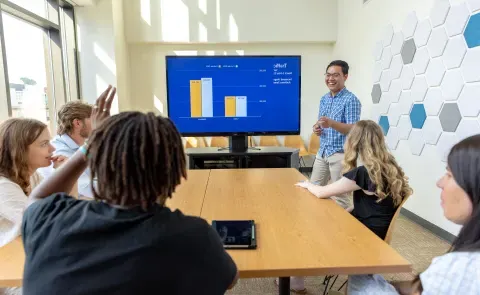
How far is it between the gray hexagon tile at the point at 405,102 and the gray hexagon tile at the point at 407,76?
0.19ft

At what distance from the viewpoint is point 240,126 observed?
3.34 metres

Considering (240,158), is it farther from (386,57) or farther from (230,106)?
(386,57)

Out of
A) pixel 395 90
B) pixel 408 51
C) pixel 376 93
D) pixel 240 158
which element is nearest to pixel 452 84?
pixel 408 51

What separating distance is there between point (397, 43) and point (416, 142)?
102 centimetres

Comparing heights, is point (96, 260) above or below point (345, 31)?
below

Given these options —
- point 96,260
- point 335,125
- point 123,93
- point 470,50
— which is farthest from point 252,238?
point 123,93

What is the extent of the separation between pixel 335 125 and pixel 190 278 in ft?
6.88

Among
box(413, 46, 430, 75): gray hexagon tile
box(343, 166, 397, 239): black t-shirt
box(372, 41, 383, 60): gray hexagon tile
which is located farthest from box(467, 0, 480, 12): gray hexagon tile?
box(343, 166, 397, 239): black t-shirt

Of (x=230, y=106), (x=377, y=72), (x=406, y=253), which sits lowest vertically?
(x=406, y=253)

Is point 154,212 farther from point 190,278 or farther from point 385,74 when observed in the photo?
point 385,74

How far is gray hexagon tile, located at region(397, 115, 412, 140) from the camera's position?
311 centimetres

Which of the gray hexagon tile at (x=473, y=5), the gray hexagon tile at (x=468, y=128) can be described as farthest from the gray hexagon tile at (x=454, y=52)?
the gray hexagon tile at (x=468, y=128)

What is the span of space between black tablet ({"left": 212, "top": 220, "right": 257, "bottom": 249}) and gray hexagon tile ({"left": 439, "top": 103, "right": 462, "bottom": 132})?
6.73ft

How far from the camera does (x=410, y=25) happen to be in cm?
305
